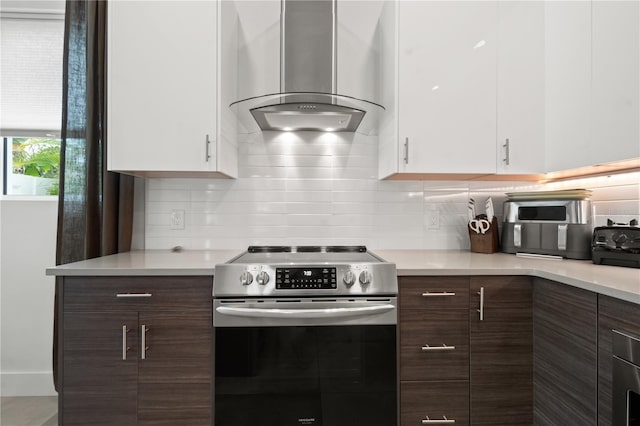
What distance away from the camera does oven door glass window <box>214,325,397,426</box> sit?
155 cm

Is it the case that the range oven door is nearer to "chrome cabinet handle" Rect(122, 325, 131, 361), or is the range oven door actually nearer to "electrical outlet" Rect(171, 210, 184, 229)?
"chrome cabinet handle" Rect(122, 325, 131, 361)

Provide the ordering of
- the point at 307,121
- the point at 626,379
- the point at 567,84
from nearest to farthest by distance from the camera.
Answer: the point at 626,379, the point at 567,84, the point at 307,121

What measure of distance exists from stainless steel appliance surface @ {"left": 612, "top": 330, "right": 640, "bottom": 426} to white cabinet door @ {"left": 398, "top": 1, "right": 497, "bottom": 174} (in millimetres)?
1047

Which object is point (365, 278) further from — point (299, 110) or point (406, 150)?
point (299, 110)

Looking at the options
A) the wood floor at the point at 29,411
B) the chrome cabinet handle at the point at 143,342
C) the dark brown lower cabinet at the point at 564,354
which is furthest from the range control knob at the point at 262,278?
the wood floor at the point at 29,411

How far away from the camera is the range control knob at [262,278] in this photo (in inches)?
60.5

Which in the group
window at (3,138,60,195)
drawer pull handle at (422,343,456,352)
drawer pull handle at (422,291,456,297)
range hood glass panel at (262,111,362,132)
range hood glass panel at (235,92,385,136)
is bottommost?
drawer pull handle at (422,343,456,352)

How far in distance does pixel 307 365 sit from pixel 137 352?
737mm

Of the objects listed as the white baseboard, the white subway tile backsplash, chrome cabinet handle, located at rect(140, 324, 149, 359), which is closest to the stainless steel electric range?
chrome cabinet handle, located at rect(140, 324, 149, 359)

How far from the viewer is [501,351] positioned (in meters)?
1.59

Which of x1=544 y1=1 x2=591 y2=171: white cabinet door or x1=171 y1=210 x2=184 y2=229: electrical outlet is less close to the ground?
x1=544 y1=1 x2=591 y2=171: white cabinet door

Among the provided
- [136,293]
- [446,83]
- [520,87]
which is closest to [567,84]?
[520,87]

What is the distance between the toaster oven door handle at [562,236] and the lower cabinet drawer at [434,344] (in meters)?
0.70

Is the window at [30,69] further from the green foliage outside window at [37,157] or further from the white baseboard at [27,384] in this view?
the white baseboard at [27,384]
